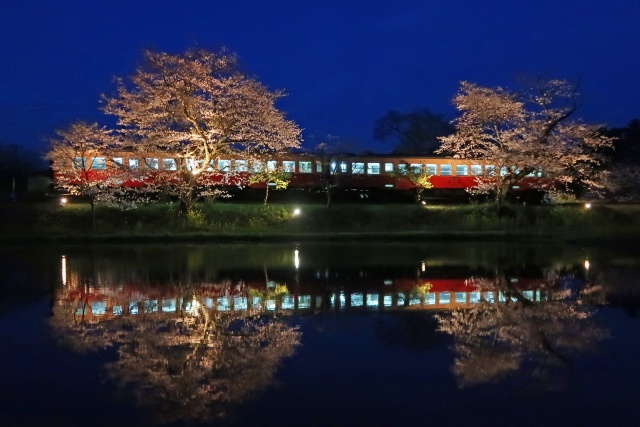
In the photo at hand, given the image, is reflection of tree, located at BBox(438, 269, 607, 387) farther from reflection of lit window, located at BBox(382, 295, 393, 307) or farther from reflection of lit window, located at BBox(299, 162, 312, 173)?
reflection of lit window, located at BBox(299, 162, 312, 173)

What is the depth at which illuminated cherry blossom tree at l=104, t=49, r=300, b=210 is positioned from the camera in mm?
24391

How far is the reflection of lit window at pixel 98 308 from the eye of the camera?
919 centimetres

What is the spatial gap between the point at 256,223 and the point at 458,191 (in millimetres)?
14007

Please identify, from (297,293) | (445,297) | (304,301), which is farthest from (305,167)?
(304,301)

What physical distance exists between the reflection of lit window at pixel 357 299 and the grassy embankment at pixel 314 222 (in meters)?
12.4

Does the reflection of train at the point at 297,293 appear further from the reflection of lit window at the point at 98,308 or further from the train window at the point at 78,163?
the train window at the point at 78,163

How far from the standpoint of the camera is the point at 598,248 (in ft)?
66.9

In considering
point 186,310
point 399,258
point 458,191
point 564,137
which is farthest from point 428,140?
point 186,310

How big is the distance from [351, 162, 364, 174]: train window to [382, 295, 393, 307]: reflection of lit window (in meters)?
23.8

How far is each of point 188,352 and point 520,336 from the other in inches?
154

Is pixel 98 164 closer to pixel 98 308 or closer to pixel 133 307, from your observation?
pixel 98 308

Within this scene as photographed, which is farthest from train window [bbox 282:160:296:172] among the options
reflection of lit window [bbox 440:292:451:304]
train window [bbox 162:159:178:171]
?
reflection of lit window [bbox 440:292:451:304]

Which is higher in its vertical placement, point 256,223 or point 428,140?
point 428,140

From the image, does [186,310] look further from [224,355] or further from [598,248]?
[598,248]
